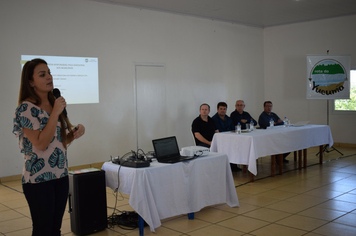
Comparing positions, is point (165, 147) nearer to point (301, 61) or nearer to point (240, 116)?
point (240, 116)

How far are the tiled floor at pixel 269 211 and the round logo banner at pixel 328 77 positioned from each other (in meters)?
2.89

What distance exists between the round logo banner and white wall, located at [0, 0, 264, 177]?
1676 millimetres

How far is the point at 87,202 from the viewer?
3268 mm

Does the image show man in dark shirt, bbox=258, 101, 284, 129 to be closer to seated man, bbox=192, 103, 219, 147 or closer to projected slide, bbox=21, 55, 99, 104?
seated man, bbox=192, 103, 219, 147

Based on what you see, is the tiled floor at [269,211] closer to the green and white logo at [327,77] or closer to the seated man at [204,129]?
the seated man at [204,129]

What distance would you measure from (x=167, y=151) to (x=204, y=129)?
228cm

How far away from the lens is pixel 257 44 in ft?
31.7

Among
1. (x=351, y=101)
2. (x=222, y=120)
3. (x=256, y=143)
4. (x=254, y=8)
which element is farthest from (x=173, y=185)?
(x=351, y=101)

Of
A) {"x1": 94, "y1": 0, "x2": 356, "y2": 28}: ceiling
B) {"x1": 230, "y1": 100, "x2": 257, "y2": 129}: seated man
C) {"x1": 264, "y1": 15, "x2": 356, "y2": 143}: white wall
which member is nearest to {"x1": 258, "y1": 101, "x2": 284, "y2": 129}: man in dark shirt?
{"x1": 230, "y1": 100, "x2": 257, "y2": 129}: seated man


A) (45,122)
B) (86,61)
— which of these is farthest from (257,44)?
(45,122)

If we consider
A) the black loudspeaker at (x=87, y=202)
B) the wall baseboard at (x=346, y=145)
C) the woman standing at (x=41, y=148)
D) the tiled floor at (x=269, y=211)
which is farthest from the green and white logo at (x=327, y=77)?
the woman standing at (x=41, y=148)

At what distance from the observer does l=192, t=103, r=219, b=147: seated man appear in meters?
5.83

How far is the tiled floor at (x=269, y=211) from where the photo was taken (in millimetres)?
3373

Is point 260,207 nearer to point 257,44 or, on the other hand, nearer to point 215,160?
point 215,160
